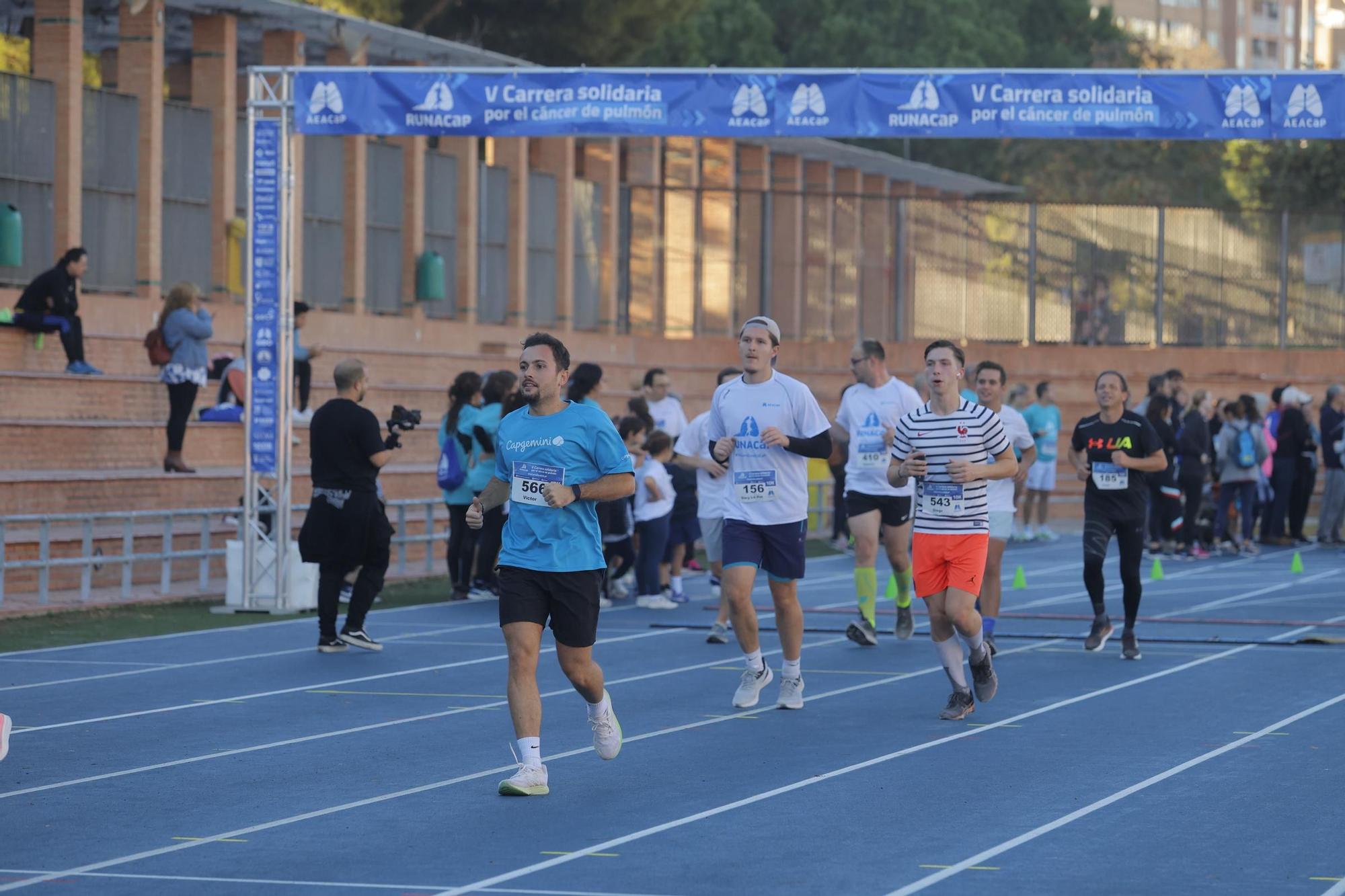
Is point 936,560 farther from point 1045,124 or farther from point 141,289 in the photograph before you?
point 141,289

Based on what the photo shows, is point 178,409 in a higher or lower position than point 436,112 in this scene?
lower

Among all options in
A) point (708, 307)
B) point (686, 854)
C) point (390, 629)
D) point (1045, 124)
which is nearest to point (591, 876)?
point (686, 854)

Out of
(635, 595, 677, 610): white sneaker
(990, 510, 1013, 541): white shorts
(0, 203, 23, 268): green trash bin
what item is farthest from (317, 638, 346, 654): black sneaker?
(0, 203, 23, 268): green trash bin

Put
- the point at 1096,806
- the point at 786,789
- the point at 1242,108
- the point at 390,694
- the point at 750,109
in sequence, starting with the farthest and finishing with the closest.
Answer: the point at 750,109 → the point at 1242,108 → the point at 390,694 → the point at 786,789 → the point at 1096,806

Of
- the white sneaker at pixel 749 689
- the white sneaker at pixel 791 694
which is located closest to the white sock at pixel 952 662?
the white sneaker at pixel 791 694

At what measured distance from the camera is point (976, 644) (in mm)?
11781

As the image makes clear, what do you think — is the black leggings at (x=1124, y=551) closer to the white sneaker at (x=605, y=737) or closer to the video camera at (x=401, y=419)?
the video camera at (x=401, y=419)

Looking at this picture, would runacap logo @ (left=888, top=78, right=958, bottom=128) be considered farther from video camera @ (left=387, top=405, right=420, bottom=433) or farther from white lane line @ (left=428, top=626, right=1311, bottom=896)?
white lane line @ (left=428, top=626, right=1311, bottom=896)

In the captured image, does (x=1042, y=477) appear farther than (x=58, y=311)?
Yes

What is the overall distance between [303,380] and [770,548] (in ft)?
42.0

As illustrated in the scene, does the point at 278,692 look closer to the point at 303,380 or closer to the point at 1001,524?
the point at 1001,524

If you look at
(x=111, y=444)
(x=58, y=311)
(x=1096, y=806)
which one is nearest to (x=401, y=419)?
(x=111, y=444)

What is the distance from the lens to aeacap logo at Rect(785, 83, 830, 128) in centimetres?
1905

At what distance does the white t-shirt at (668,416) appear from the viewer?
70.5ft
